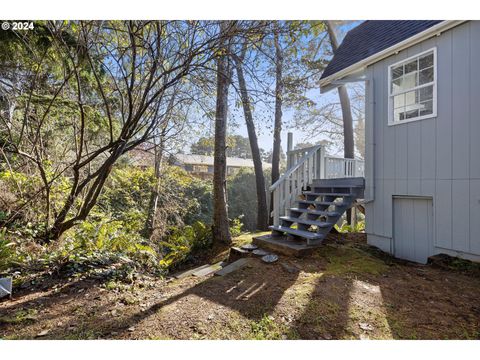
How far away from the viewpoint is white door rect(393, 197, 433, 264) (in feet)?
12.3

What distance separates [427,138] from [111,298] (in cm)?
457

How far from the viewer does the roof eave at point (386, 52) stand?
3.37 metres

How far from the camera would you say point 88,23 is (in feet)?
9.27

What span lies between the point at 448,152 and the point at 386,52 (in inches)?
74.4

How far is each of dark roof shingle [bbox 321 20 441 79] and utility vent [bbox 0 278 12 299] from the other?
573 centimetres

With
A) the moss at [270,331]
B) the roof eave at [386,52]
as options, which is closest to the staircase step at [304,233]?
the moss at [270,331]

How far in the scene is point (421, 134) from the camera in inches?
147

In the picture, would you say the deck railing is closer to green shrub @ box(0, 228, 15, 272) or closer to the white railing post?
the white railing post

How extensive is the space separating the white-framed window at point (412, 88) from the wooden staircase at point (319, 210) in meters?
1.30

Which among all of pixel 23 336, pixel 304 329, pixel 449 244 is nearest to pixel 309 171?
pixel 449 244

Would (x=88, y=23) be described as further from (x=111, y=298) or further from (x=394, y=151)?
(x=394, y=151)

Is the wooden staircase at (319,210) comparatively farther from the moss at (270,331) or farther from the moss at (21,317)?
the moss at (21,317)

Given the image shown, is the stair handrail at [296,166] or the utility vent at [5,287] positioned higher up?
the stair handrail at [296,166]
